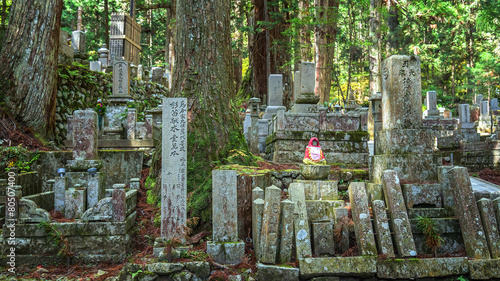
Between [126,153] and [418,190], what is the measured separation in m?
6.41

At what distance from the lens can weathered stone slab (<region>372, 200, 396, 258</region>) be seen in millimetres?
4551

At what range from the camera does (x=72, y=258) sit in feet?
16.5

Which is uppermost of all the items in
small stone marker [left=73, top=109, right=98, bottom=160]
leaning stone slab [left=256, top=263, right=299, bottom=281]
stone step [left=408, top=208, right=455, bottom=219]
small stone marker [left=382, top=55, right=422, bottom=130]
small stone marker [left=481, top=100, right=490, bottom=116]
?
small stone marker [left=481, top=100, right=490, bottom=116]

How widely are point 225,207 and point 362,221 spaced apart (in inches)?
75.7

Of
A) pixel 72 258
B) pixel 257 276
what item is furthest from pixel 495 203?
pixel 72 258

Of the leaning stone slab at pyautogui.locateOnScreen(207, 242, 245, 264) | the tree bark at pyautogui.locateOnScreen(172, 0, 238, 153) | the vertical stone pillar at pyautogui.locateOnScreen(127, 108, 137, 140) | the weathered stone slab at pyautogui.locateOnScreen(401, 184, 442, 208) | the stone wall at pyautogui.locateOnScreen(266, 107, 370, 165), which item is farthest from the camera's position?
the vertical stone pillar at pyautogui.locateOnScreen(127, 108, 137, 140)

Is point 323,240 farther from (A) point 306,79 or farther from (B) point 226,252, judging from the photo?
(A) point 306,79

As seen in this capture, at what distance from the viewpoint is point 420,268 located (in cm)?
444

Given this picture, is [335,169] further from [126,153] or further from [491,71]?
[491,71]

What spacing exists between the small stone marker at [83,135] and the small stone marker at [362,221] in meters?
4.73

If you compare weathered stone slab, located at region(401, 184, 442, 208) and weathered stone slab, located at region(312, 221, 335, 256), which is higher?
weathered stone slab, located at region(401, 184, 442, 208)

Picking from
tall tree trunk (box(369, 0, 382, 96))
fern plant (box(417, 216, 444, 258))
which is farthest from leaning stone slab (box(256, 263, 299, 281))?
tall tree trunk (box(369, 0, 382, 96))

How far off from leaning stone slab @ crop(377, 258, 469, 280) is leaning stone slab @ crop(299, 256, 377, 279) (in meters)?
0.14

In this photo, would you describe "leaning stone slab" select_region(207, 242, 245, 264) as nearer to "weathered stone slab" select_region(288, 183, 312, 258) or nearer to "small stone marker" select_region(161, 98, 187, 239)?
"small stone marker" select_region(161, 98, 187, 239)
